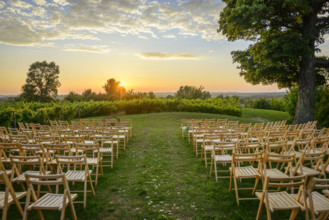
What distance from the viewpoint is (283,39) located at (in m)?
11.9

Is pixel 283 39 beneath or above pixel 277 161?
above

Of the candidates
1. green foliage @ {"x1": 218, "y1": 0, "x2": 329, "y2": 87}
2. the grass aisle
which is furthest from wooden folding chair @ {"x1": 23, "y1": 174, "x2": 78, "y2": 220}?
green foliage @ {"x1": 218, "y1": 0, "x2": 329, "y2": 87}

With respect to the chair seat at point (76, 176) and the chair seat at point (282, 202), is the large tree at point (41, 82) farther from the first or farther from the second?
the chair seat at point (282, 202)

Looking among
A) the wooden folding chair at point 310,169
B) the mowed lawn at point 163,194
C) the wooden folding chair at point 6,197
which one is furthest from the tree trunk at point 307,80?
the wooden folding chair at point 6,197

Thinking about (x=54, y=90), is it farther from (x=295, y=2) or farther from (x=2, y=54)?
(x=295, y=2)

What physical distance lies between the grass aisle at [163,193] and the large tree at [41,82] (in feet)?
173

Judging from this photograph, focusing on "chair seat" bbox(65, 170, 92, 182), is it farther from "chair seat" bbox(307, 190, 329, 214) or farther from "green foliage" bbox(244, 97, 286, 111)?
"green foliage" bbox(244, 97, 286, 111)

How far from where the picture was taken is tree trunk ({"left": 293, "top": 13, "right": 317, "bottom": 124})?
1338 centimetres

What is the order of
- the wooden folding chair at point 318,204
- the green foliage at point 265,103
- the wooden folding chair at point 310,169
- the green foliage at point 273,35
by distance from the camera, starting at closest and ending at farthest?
the wooden folding chair at point 318,204, the wooden folding chair at point 310,169, the green foliage at point 273,35, the green foliage at point 265,103

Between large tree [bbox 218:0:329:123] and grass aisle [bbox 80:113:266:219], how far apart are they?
9.32 meters

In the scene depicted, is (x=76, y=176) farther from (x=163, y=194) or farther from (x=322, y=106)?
(x=322, y=106)

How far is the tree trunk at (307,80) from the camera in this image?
527 inches

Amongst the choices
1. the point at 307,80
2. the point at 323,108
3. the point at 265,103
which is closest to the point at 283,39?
the point at 307,80

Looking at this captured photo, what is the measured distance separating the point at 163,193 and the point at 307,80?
44.6ft
